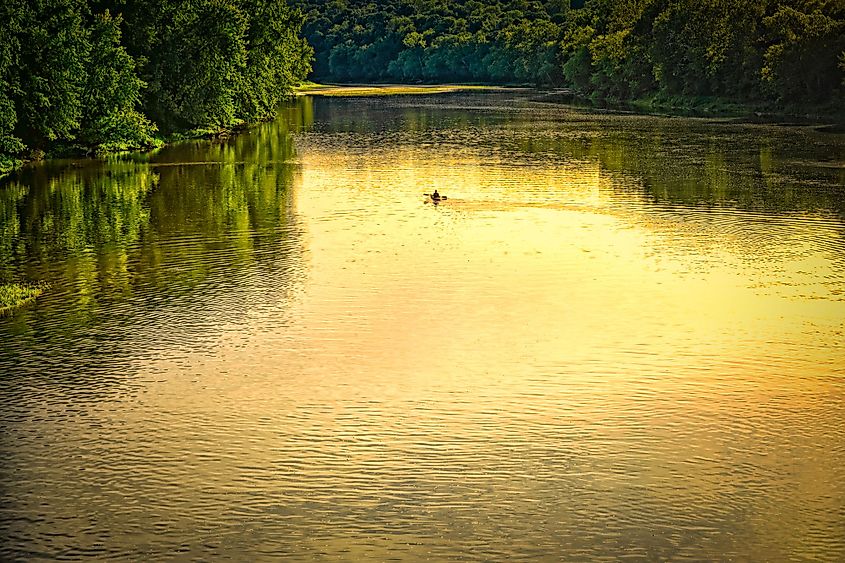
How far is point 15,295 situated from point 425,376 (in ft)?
39.4

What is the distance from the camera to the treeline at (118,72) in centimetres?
5525

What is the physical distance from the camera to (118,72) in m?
63.1

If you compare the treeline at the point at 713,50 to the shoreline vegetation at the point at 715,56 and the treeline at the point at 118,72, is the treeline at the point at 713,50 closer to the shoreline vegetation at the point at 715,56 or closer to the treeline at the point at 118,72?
the shoreline vegetation at the point at 715,56

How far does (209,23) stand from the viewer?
72375mm

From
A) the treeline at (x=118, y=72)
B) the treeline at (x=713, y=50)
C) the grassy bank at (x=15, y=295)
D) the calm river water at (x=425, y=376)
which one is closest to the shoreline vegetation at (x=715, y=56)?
the treeline at (x=713, y=50)

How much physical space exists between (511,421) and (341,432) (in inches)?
117

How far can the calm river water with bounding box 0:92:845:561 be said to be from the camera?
17.3 m

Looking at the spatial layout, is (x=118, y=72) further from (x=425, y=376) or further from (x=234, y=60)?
(x=425, y=376)

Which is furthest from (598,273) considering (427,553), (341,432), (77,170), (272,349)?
(77,170)

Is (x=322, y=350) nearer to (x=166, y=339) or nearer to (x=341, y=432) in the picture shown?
(x=166, y=339)

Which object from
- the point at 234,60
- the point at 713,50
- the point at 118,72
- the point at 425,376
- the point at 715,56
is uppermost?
the point at 713,50

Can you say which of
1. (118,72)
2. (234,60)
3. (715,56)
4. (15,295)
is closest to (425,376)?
(15,295)

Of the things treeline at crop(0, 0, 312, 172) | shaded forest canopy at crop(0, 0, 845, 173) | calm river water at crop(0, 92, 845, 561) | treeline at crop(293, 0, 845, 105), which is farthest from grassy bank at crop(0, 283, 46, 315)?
treeline at crop(293, 0, 845, 105)

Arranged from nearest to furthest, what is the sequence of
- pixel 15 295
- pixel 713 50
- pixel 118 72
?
1. pixel 15 295
2. pixel 118 72
3. pixel 713 50
